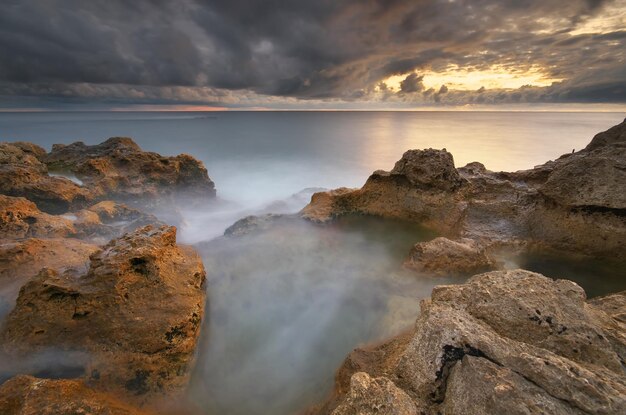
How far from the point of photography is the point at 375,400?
8.57ft

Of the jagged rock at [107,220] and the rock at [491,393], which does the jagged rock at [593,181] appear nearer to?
the rock at [491,393]

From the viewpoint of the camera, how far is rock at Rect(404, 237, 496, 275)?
633 cm

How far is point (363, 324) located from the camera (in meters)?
5.90

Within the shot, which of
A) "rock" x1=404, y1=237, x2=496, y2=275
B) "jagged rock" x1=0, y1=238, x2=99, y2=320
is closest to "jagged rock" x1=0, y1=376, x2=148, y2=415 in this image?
"jagged rock" x1=0, y1=238, x2=99, y2=320

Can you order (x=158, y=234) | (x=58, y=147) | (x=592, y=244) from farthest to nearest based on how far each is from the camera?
(x=58, y=147) → (x=592, y=244) → (x=158, y=234)

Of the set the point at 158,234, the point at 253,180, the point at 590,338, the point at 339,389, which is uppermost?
the point at 590,338

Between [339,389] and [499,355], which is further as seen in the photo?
[339,389]

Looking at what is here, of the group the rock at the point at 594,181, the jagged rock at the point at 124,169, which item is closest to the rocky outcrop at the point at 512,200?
the rock at the point at 594,181

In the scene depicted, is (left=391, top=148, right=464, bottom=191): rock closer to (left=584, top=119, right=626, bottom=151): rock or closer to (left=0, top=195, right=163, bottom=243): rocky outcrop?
(left=584, top=119, right=626, bottom=151): rock

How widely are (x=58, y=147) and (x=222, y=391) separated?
54.1ft

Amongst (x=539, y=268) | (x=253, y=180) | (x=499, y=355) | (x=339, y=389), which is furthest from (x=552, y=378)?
(x=253, y=180)

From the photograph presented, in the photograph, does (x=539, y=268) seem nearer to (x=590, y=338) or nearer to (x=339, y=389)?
(x=590, y=338)

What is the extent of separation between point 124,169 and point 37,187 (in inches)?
156

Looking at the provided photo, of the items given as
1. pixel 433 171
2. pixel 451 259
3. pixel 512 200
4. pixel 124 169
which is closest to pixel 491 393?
pixel 451 259
